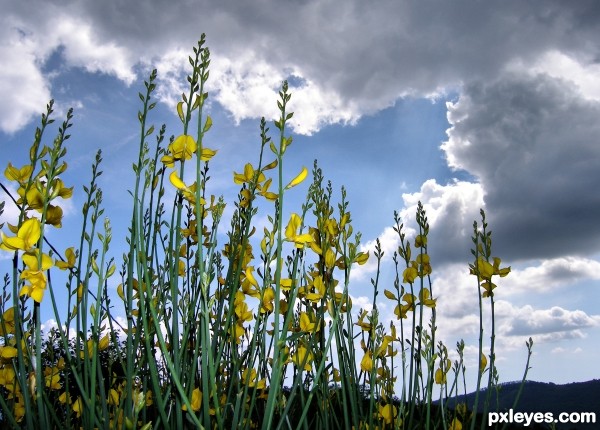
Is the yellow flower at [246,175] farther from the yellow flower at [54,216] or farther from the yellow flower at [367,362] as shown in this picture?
the yellow flower at [367,362]

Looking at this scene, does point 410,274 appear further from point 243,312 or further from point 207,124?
point 207,124

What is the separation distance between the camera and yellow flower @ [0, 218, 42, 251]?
1.58 m

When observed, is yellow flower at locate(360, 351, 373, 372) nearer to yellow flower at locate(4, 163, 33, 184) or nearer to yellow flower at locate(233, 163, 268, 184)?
yellow flower at locate(233, 163, 268, 184)

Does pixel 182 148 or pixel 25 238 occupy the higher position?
pixel 182 148

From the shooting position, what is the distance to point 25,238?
162cm

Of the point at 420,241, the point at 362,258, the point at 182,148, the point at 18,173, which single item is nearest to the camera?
the point at 182,148

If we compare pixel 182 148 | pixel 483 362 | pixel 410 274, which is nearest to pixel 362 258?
pixel 410 274

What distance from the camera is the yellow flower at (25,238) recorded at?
5.18 ft

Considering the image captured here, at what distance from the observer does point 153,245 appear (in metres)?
2.19

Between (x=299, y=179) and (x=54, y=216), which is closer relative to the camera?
(x=299, y=179)

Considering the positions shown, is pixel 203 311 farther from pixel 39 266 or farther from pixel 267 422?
pixel 39 266

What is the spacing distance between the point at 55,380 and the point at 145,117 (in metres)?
1.98

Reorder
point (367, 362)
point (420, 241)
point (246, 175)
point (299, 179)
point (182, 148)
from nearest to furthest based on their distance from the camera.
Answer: point (299, 179)
point (182, 148)
point (246, 175)
point (367, 362)
point (420, 241)

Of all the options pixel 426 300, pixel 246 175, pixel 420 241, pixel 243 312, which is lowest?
pixel 243 312
